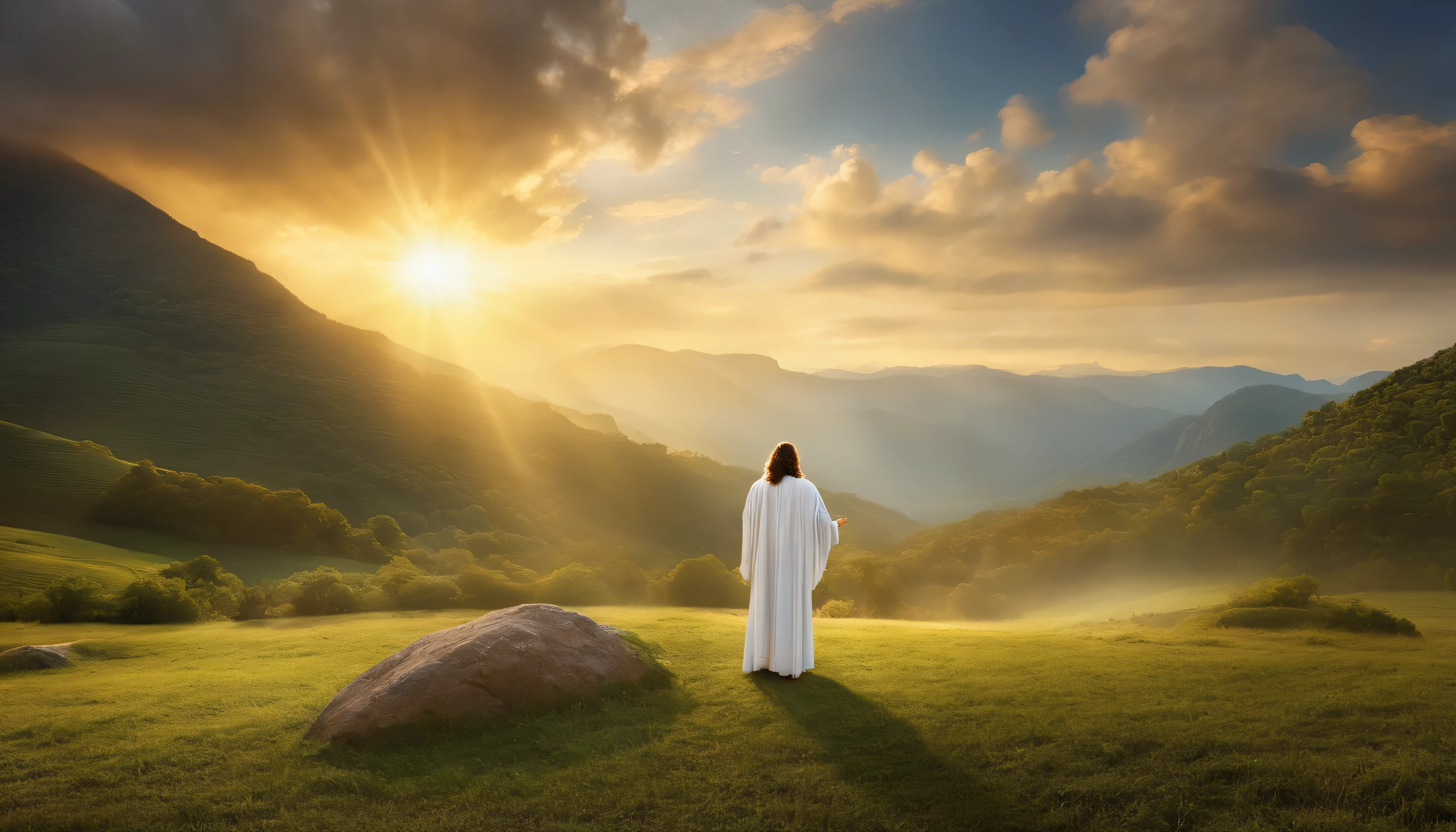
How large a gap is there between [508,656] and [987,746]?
5800mm

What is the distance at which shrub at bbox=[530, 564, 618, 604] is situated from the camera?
2259 centimetres

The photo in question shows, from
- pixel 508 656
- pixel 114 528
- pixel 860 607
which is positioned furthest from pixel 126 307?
pixel 508 656

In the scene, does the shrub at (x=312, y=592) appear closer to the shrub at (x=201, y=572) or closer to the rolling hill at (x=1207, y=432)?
the shrub at (x=201, y=572)

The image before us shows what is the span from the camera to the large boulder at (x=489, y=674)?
25.5ft

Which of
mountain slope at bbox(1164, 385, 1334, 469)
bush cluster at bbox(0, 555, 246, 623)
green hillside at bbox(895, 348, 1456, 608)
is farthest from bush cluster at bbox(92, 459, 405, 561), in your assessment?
mountain slope at bbox(1164, 385, 1334, 469)

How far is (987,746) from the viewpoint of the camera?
7.06m

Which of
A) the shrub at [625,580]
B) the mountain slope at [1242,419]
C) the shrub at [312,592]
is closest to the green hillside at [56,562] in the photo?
the shrub at [312,592]

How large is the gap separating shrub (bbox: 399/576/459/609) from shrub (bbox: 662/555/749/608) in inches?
314

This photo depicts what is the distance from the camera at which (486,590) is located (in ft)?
72.5

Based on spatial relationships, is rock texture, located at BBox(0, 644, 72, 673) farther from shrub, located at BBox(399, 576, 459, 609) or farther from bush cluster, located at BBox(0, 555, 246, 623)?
shrub, located at BBox(399, 576, 459, 609)

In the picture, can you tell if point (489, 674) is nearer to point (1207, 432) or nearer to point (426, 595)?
point (426, 595)

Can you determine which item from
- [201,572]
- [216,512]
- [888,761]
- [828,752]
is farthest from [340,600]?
[216,512]

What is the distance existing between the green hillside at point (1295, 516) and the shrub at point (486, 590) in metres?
32.4

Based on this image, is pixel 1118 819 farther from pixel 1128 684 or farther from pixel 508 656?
pixel 508 656
